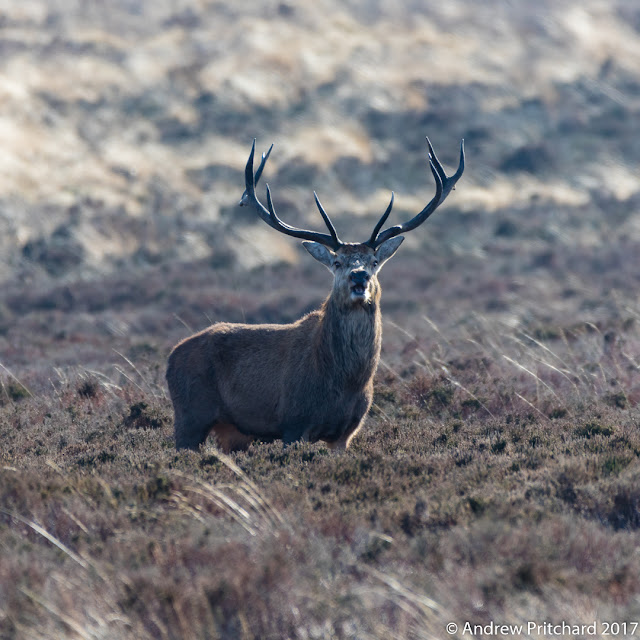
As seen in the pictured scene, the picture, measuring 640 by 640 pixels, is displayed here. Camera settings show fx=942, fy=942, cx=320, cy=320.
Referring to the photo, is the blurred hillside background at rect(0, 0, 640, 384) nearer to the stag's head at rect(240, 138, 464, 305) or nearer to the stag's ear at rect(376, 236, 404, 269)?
the stag's head at rect(240, 138, 464, 305)

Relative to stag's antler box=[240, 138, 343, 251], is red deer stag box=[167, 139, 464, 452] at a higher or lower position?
lower

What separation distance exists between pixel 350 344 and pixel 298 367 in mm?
584

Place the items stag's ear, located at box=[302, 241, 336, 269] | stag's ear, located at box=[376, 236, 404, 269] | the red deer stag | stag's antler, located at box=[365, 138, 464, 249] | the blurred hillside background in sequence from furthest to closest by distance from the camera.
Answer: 1. the blurred hillside background
2. stag's ear, located at box=[376, 236, 404, 269]
3. stag's ear, located at box=[302, 241, 336, 269]
4. stag's antler, located at box=[365, 138, 464, 249]
5. the red deer stag

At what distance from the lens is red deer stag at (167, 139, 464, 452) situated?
8.73 meters

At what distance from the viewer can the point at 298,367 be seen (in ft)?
29.5

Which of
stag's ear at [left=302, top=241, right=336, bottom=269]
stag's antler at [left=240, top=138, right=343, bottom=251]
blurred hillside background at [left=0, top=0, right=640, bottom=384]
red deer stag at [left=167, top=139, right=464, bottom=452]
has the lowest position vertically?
blurred hillside background at [left=0, top=0, right=640, bottom=384]

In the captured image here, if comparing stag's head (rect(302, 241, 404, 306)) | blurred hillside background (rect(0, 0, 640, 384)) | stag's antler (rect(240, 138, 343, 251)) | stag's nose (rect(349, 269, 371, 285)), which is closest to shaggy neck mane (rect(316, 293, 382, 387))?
stag's head (rect(302, 241, 404, 306))

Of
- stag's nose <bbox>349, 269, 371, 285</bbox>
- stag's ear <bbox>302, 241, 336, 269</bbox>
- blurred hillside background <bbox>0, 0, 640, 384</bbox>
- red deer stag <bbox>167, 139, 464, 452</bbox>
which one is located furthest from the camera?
blurred hillside background <bbox>0, 0, 640, 384</bbox>

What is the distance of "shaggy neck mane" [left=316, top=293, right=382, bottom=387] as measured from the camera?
873cm

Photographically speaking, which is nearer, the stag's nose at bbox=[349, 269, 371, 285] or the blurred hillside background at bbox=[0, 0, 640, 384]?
the stag's nose at bbox=[349, 269, 371, 285]

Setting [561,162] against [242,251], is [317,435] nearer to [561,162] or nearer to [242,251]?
[242,251]

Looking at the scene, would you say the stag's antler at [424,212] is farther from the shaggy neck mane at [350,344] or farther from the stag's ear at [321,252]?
the shaggy neck mane at [350,344]

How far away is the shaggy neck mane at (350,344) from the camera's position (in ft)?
28.7

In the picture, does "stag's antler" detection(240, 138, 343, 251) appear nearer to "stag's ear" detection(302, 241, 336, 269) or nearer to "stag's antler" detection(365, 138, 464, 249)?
"stag's ear" detection(302, 241, 336, 269)
